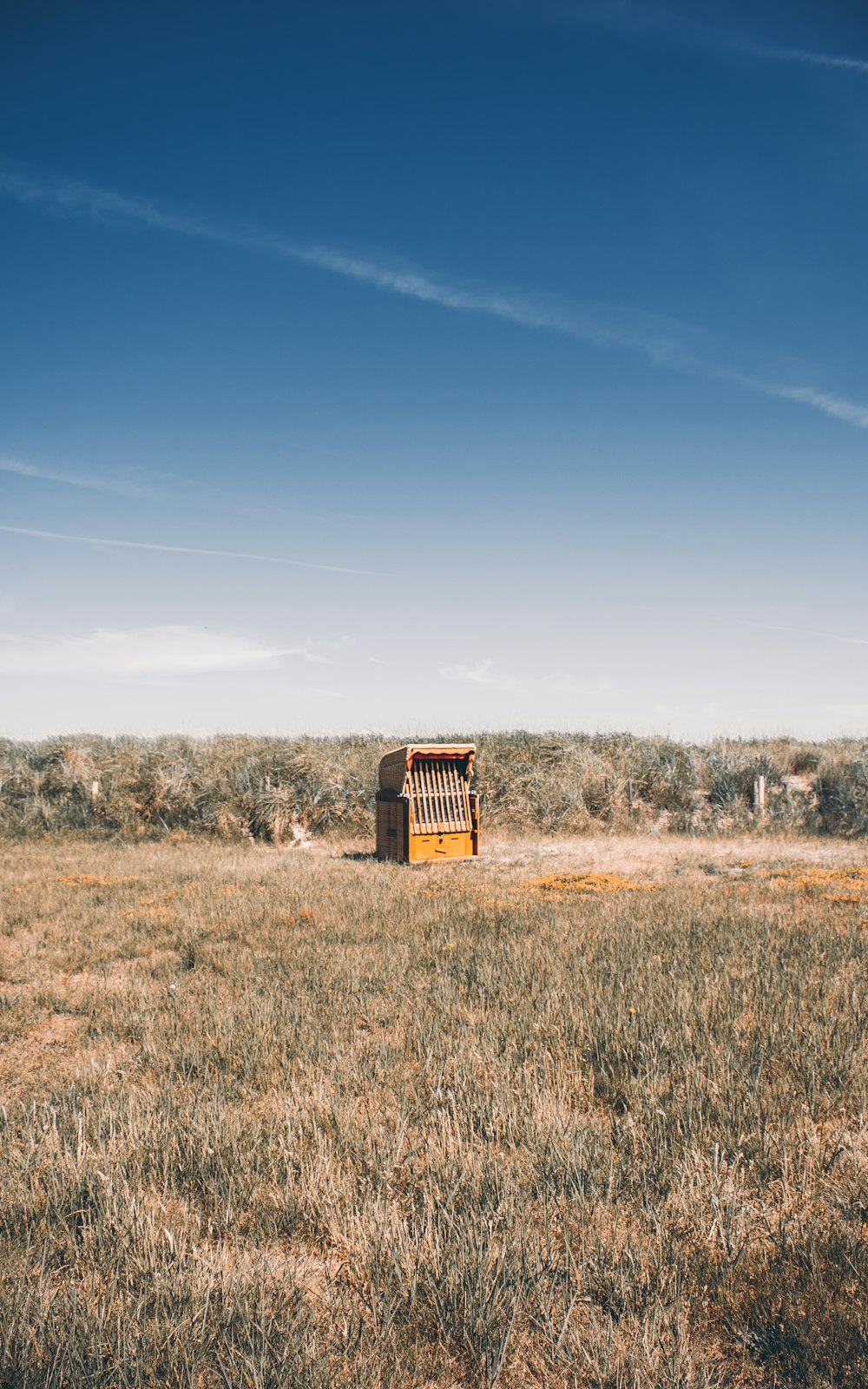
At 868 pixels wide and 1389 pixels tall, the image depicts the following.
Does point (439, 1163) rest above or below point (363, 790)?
below

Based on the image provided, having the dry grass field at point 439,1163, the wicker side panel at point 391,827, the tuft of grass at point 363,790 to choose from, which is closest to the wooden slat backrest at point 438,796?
the wicker side panel at point 391,827

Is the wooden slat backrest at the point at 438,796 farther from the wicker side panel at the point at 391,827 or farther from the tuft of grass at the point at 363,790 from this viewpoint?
the tuft of grass at the point at 363,790

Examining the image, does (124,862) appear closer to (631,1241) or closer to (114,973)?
(114,973)

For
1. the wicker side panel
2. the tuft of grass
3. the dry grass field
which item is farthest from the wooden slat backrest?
the dry grass field

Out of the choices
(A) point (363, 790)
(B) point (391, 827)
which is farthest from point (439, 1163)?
(A) point (363, 790)

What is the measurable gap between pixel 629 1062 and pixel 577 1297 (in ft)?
6.57

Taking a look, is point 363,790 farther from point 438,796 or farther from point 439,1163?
point 439,1163

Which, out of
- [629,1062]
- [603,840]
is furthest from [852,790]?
[629,1062]

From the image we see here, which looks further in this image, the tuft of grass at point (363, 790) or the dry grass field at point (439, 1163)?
the tuft of grass at point (363, 790)

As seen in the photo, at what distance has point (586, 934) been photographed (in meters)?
7.45

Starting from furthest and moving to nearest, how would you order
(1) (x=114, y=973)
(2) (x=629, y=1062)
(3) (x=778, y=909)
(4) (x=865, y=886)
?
(4) (x=865, y=886) → (3) (x=778, y=909) → (1) (x=114, y=973) → (2) (x=629, y=1062)

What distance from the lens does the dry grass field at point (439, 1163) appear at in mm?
2285

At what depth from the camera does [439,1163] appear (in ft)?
10.6

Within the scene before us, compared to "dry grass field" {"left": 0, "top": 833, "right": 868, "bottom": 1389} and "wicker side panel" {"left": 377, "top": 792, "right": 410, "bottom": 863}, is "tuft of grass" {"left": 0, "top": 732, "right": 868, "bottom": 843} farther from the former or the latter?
"dry grass field" {"left": 0, "top": 833, "right": 868, "bottom": 1389}
